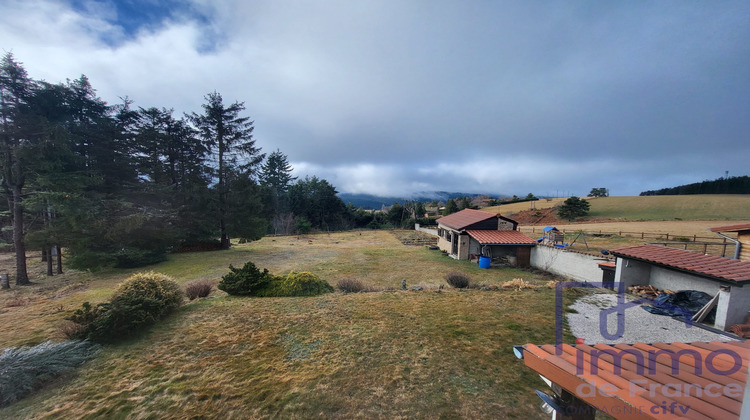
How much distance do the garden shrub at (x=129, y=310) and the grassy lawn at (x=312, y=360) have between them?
0.35 metres

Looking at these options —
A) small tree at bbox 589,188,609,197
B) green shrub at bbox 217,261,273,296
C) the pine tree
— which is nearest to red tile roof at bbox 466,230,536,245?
green shrub at bbox 217,261,273,296

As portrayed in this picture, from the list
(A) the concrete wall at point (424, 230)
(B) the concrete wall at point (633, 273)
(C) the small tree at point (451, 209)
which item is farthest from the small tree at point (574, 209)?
(B) the concrete wall at point (633, 273)

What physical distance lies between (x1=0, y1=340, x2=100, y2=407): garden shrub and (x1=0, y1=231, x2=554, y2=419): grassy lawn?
19 centimetres

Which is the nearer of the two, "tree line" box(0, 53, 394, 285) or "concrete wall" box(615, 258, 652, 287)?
"concrete wall" box(615, 258, 652, 287)

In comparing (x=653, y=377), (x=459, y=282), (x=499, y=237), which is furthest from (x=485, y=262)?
(x=653, y=377)

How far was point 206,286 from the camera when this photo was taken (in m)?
8.47

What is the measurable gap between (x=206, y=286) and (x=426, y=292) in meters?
7.87

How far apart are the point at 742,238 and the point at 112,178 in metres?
33.7

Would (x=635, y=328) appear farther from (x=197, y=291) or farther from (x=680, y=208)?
(x=680, y=208)

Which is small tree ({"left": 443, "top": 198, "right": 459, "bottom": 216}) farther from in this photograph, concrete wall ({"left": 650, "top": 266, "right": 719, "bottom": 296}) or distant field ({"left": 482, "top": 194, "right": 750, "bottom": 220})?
concrete wall ({"left": 650, "top": 266, "right": 719, "bottom": 296})

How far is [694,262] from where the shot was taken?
6938 millimetres

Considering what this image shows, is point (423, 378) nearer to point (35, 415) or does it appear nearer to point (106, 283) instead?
point (35, 415)

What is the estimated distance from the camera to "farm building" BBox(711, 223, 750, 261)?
9.01 m

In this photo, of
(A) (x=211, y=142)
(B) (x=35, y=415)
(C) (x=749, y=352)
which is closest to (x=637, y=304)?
(C) (x=749, y=352)
